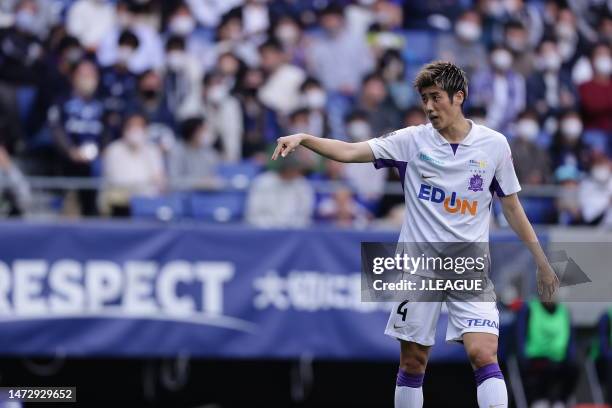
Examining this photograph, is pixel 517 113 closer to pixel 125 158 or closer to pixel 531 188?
pixel 531 188

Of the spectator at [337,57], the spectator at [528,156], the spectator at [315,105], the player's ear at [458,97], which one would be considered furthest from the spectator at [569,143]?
the player's ear at [458,97]

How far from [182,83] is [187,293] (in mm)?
3277

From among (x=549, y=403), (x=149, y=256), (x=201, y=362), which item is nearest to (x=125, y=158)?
(x=149, y=256)

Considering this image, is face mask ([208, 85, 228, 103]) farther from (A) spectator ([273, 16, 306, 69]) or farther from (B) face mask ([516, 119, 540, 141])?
(B) face mask ([516, 119, 540, 141])

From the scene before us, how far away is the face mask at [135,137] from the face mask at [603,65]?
757cm

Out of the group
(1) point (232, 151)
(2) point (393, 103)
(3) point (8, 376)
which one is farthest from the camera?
(2) point (393, 103)

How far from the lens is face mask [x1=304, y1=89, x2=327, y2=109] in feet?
52.7

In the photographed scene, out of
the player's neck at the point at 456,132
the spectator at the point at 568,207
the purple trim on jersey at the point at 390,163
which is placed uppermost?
the player's neck at the point at 456,132

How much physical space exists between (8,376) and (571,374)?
6.45 m

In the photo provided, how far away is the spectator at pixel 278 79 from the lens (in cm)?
1638

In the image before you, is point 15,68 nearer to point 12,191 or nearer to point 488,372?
point 12,191

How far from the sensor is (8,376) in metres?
14.6

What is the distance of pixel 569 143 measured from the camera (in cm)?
1728

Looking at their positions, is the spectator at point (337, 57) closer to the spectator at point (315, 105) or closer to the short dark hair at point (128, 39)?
the spectator at point (315, 105)
